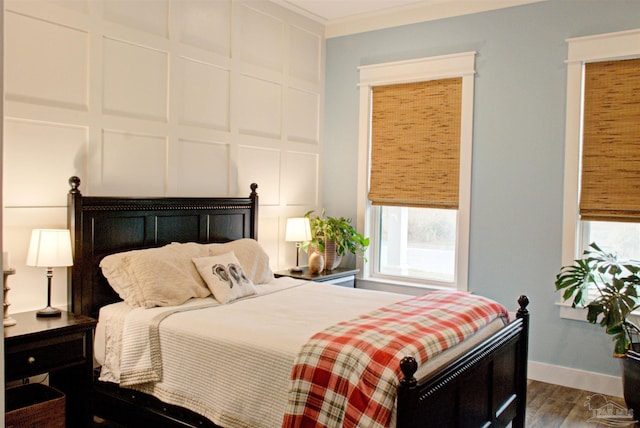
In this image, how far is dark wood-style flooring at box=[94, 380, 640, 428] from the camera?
339 centimetres

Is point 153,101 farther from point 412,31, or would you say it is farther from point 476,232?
point 476,232

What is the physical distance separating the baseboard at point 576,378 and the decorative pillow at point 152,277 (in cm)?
261

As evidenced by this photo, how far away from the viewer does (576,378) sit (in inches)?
159

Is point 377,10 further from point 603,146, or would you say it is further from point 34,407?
point 34,407

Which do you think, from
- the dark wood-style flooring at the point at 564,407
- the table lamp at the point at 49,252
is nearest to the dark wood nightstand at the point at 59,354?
the table lamp at the point at 49,252

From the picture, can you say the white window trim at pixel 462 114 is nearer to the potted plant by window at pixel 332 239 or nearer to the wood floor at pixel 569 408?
the potted plant by window at pixel 332 239

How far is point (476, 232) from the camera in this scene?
177 inches

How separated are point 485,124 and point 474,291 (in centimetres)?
137

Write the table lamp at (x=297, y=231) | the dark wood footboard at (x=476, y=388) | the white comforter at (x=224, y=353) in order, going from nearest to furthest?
the dark wood footboard at (x=476, y=388) < the white comforter at (x=224, y=353) < the table lamp at (x=297, y=231)

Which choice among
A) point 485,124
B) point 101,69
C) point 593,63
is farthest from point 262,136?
point 593,63

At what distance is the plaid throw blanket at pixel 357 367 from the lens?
2014mm

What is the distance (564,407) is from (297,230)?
240 centimetres

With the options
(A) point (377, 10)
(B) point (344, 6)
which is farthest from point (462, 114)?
(B) point (344, 6)

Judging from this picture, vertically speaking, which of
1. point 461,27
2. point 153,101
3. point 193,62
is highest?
point 461,27
